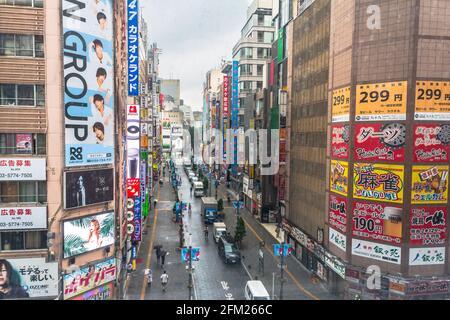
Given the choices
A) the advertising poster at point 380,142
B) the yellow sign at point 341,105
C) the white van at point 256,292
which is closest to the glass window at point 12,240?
the white van at point 256,292

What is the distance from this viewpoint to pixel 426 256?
24.4 meters

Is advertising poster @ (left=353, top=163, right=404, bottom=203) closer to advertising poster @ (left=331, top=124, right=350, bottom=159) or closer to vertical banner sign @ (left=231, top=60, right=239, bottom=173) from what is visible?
advertising poster @ (left=331, top=124, right=350, bottom=159)

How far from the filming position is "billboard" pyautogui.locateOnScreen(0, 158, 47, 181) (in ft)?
70.7

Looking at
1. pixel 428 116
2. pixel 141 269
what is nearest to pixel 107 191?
pixel 141 269

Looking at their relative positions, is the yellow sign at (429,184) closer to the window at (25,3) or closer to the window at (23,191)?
the window at (23,191)

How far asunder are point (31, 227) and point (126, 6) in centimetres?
2016

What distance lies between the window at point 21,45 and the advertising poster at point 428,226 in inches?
948

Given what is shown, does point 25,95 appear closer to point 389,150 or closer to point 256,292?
point 256,292

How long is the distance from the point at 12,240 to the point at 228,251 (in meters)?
18.9

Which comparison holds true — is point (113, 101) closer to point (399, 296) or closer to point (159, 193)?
point (399, 296)

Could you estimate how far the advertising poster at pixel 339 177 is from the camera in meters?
27.2

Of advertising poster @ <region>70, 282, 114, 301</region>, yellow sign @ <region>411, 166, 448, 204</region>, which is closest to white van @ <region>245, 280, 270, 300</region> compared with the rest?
advertising poster @ <region>70, 282, 114, 301</region>

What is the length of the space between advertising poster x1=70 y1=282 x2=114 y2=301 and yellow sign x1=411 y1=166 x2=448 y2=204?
2031 cm
